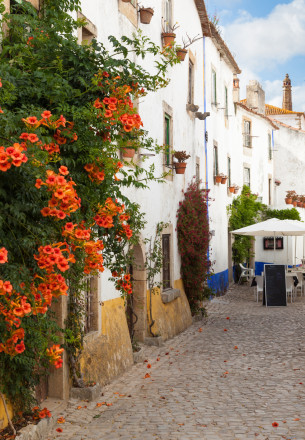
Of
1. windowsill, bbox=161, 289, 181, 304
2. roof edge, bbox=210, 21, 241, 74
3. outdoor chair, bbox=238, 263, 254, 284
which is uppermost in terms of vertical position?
roof edge, bbox=210, 21, 241, 74

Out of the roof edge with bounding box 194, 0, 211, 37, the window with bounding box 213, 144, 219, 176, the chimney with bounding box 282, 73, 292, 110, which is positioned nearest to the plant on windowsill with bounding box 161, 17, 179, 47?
the roof edge with bounding box 194, 0, 211, 37

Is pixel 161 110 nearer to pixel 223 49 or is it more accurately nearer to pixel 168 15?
pixel 168 15

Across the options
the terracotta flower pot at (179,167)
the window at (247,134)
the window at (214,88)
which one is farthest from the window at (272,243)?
the terracotta flower pot at (179,167)

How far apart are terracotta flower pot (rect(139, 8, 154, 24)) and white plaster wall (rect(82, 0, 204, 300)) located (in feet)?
0.48

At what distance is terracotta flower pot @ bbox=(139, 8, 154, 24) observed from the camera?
12.6 meters

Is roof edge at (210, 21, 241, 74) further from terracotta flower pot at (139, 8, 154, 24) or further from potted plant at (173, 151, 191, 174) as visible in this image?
terracotta flower pot at (139, 8, 154, 24)

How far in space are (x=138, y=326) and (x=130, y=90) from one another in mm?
7185

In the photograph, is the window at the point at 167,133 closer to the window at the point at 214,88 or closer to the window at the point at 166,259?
the window at the point at 166,259

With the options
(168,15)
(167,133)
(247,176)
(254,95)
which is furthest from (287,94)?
(167,133)

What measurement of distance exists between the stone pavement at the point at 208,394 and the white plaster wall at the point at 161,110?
5.42ft

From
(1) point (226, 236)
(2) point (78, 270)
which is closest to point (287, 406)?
(2) point (78, 270)

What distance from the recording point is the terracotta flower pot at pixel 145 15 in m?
12.6

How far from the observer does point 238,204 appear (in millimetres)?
27016

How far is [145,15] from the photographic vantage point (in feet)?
41.6
